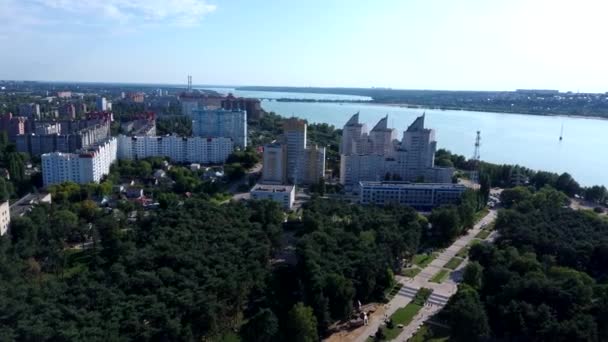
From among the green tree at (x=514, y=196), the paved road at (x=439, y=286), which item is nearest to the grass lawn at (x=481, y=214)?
the green tree at (x=514, y=196)

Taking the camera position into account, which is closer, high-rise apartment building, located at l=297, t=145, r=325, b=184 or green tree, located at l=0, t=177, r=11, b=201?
green tree, located at l=0, t=177, r=11, b=201

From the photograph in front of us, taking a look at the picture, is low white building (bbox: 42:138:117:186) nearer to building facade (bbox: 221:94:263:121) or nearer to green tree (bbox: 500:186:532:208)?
green tree (bbox: 500:186:532:208)

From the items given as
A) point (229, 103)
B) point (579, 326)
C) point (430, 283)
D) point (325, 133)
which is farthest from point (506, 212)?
point (229, 103)

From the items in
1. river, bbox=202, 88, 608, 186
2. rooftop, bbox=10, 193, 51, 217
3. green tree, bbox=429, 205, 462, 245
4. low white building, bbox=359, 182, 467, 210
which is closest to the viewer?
green tree, bbox=429, 205, 462, 245

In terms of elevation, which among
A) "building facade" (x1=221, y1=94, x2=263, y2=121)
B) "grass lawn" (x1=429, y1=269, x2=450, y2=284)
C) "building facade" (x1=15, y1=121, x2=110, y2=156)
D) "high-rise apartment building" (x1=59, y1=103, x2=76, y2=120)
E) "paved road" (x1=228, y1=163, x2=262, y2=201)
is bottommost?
"grass lawn" (x1=429, y1=269, x2=450, y2=284)

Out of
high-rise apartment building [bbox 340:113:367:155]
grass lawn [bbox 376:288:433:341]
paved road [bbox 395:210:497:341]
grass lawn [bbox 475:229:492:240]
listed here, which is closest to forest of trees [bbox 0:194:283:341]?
grass lawn [bbox 376:288:433:341]

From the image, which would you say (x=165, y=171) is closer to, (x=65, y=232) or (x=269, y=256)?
(x=65, y=232)

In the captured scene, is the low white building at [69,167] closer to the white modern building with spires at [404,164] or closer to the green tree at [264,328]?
the white modern building with spires at [404,164]
